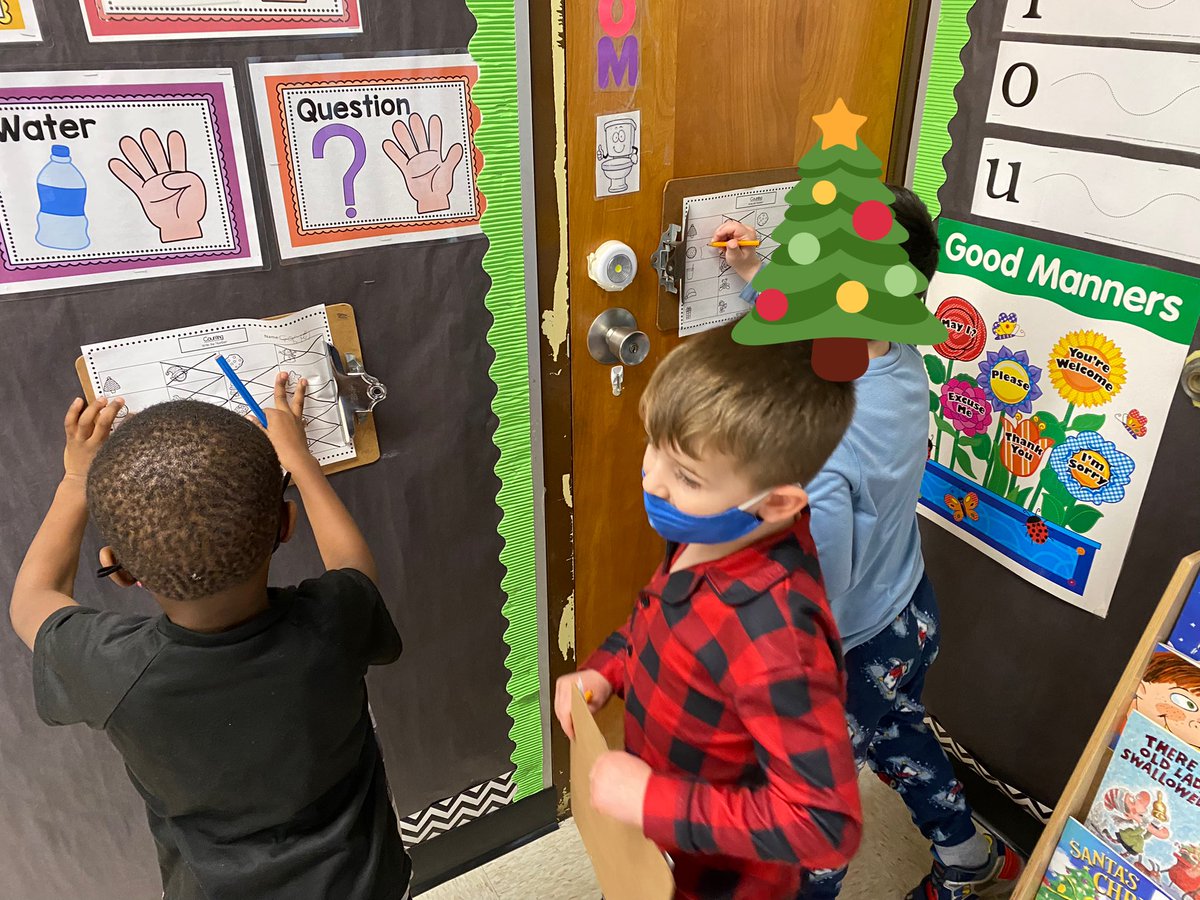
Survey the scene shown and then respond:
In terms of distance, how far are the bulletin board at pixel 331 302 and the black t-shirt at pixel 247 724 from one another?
1.00 ft

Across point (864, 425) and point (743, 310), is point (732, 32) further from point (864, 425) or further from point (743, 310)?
point (864, 425)

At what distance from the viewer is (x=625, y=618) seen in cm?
160

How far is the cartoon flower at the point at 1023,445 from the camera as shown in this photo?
1437 mm

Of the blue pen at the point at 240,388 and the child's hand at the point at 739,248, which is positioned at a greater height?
the child's hand at the point at 739,248

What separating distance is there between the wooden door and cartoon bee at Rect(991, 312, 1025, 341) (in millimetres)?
371

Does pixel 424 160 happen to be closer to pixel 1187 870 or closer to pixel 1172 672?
pixel 1172 672

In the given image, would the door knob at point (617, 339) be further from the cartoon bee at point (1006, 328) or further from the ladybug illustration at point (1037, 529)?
the ladybug illustration at point (1037, 529)

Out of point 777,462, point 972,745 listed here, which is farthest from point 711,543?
point 972,745

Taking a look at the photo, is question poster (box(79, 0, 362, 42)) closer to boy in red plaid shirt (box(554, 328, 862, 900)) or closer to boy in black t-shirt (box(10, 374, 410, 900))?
boy in black t-shirt (box(10, 374, 410, 900))

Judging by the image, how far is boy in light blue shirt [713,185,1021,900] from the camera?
107 cm

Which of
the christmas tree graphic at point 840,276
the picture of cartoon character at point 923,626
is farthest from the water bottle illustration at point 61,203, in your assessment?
the picture of cartoon character at point 923,626

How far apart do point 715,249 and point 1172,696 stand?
913 mm

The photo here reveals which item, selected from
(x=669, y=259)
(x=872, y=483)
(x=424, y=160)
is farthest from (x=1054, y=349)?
(x=424, y=160)

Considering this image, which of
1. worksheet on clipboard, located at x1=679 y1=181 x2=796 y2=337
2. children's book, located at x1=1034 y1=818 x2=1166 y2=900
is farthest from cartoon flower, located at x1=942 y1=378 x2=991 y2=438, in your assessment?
children's book, located at x1=1034 y1=818 x2=1166 y2=900
